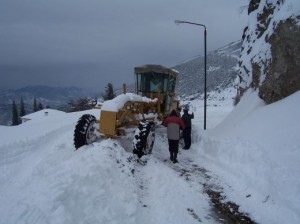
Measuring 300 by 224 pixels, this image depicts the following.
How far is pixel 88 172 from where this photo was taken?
259 inches

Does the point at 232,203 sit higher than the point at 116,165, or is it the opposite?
the point at 116,165

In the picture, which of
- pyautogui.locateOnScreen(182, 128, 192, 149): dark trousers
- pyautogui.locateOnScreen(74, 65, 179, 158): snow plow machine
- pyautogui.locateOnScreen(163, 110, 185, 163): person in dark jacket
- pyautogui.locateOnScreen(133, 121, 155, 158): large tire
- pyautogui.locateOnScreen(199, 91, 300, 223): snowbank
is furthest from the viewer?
pyautogui.locateOnScreen(182, 128, 192, 149): dark trousers

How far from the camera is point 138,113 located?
37.2 feet

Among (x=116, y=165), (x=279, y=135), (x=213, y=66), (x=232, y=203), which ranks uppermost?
(x=213, y=66)

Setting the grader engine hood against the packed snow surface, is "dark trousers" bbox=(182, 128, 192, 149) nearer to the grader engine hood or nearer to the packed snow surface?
the packed snow surface

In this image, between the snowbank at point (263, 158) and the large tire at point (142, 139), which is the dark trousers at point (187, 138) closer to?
the snowbank at point (263, 158)

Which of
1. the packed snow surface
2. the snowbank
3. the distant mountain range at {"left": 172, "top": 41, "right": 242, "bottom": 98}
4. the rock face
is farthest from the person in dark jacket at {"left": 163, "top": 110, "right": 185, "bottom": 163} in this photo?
the distant mountain range at {"left": 172, "top": 41, "right": 242, "bottom": 98}

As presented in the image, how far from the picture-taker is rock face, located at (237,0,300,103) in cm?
1079

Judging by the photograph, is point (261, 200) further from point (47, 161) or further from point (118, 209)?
point (47, 161)

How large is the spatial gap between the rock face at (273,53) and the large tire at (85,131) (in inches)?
236

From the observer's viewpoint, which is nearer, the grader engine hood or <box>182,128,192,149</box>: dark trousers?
the grader engine hood

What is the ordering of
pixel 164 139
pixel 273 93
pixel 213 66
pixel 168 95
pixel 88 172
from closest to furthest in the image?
pixel 88 172 < pixel 273 93 < pixel 164 139 < pixel 168 95 < pixel 213 66

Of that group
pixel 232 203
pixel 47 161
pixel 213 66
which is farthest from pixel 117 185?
pixel 213 66

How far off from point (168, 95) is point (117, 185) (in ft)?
24.3
